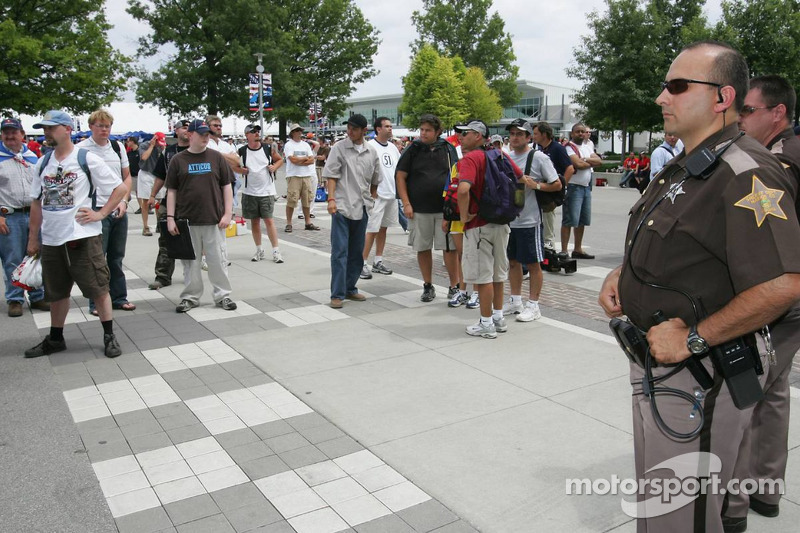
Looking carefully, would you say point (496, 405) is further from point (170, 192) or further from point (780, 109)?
point (170, 192)

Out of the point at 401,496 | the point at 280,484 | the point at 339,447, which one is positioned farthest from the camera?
the point at 339,447

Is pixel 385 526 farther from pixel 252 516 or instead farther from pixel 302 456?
pixel 302 456

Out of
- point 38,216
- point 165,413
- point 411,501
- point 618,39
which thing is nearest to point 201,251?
point 38,216

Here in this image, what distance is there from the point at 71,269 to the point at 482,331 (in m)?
3.56

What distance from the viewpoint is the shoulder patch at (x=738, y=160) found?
79.4 inches

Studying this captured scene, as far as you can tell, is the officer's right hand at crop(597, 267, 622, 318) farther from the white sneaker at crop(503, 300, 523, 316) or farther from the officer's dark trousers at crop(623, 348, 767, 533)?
the white sneaker at crop(503, 300, 523, 316)

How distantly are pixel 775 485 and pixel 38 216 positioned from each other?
18.4 ft

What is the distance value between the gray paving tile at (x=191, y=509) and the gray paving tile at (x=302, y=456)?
52 centimetres

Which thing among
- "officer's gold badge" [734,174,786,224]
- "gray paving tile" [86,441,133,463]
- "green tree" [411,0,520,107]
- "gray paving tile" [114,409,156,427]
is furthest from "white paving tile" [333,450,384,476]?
"green tree" [411,0,520,107]

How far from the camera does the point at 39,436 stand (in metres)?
4.22

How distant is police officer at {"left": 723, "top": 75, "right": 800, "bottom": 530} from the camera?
2939mm

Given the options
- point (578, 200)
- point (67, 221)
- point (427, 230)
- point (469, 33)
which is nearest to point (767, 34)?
point (578, 200)

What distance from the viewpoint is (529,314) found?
22.1 ft

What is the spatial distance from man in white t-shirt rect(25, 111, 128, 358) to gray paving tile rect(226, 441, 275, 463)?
229 cm
